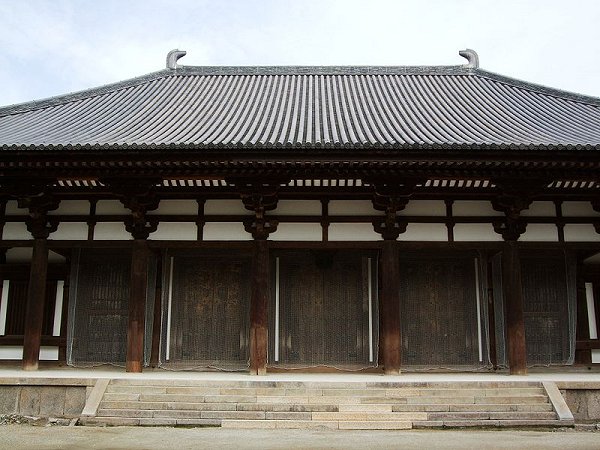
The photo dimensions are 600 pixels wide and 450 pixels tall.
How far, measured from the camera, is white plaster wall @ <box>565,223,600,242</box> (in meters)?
9.95

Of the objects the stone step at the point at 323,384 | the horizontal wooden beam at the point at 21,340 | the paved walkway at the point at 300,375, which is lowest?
the stone step at the point at 323,384

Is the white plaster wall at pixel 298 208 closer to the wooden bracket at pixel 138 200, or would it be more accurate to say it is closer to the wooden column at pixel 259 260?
the wooden column at pixel 259 260

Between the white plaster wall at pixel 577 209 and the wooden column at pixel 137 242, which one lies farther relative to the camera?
the white plaster wall at pixel 577 209

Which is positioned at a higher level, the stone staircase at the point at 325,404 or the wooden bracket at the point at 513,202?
the wooden bracket at the point at 513,202

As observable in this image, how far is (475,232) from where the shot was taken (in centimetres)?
992

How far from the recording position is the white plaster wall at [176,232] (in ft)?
32.6

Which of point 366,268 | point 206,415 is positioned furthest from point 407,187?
point 206,415

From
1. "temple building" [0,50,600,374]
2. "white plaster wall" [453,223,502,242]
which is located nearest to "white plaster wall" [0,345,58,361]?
"temple building" [0,50,600,374]

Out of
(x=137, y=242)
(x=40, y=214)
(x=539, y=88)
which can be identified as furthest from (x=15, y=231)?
(x=539, y=88)

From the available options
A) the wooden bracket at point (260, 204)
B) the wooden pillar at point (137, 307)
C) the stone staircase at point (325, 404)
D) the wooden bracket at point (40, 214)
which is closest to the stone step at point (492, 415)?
the stone staircase at point (325, 404)

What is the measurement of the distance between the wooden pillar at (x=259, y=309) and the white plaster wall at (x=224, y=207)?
2.28 ft

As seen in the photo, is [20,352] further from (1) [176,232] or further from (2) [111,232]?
(1) [176,232]

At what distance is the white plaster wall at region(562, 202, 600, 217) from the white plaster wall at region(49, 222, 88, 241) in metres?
8.45

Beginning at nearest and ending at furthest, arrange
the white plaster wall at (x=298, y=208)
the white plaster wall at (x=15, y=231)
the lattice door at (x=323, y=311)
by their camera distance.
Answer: the white plaster wall at (x=298, y=208)
the white plaster wall at (x=15, y=231)
the lattice door at (x=323, y=311)
